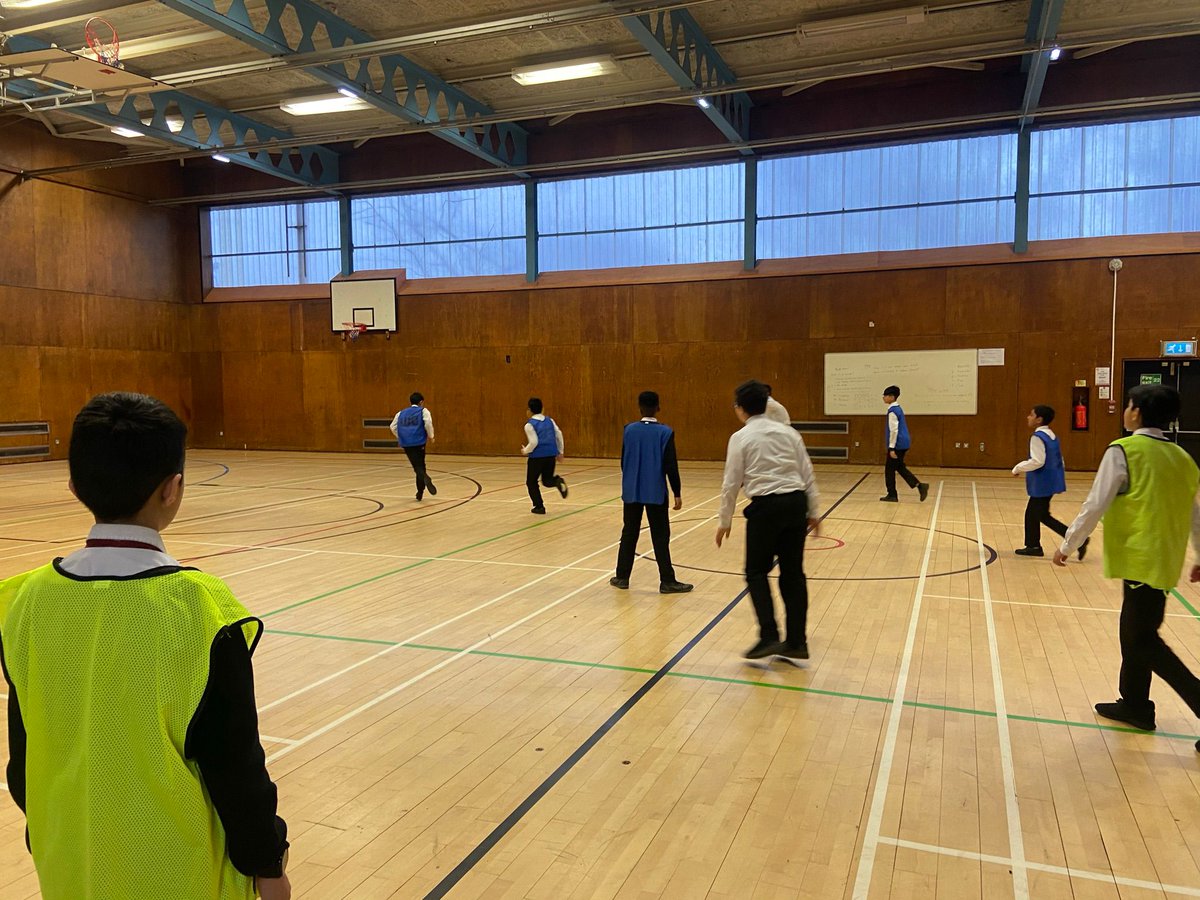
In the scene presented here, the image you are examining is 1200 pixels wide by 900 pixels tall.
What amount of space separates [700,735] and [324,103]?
47.8 ft

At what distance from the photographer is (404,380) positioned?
20.8 m

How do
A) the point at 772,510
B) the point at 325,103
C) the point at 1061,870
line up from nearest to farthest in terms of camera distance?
the point at 1061,870, the point at 772,510, the point at 325,103

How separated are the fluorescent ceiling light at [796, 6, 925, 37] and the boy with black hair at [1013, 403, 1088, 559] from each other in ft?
21.9

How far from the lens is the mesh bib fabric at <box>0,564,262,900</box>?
134 cm

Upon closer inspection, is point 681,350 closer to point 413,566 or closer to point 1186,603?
point 413,566

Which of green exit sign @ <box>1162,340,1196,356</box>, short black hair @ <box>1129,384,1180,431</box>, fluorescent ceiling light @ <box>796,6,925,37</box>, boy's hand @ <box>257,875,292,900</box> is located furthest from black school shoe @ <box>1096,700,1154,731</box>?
green exit sign @ <box>1162,340,1196,356</box>

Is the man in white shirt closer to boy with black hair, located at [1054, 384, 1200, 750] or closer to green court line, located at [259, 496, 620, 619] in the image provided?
boy with black hair, located at [1054, 384, 1200, 750]

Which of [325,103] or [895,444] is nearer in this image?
[895,444]

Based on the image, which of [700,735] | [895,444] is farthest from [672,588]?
[895,444]

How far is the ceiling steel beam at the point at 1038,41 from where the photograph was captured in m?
11.1

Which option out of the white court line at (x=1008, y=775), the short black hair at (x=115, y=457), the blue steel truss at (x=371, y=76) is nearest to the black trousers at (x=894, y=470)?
the white court line at (x=1008, y=775)

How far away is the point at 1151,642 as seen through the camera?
12.9 ft

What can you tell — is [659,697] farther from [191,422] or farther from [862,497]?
[191,422]

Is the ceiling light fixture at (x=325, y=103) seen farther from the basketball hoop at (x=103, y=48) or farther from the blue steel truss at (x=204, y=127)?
the basketball hoop at (x=103, y=48)
